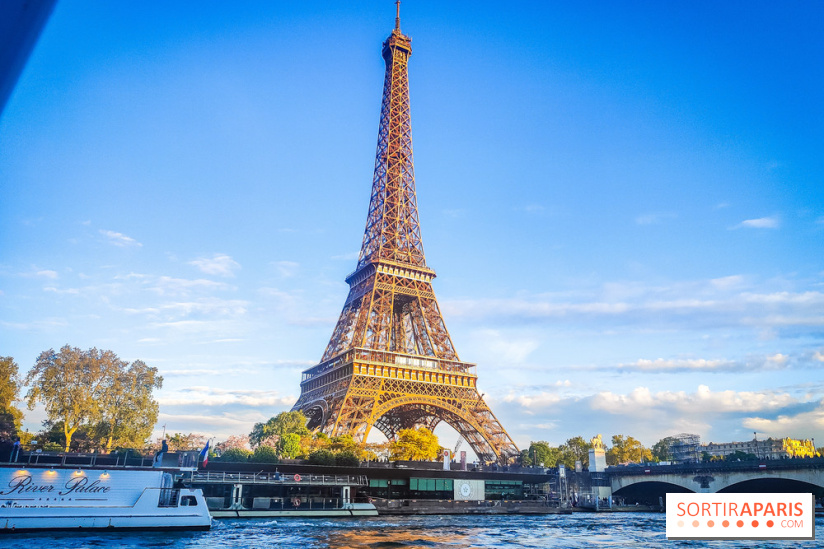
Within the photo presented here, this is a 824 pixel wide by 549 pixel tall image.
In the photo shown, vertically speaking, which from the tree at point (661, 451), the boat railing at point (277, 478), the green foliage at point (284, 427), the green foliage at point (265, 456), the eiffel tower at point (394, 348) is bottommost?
the tree at point (661, 451)

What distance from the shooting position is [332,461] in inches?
2322

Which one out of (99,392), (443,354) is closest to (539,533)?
(443,354)

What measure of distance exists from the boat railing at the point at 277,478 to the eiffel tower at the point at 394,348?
33.7 ft

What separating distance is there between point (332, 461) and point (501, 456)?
22832 mm

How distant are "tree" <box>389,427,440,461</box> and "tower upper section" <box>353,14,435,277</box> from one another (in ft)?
76.7

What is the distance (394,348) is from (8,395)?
155 ft

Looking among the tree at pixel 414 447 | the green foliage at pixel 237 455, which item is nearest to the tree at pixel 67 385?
the green foliage at pixel 237 455

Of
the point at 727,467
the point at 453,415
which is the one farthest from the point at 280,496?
the point at 727,467

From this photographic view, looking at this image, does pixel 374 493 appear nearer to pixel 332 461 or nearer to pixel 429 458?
pixel 332 461

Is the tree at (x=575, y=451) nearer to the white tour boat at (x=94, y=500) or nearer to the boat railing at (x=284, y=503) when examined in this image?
the boat railing at (x=284, y=503)

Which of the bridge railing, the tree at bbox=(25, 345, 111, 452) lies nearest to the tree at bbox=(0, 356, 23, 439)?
the tree at bbox=(25, 345, 111, 452)

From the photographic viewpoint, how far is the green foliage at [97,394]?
5897 cm

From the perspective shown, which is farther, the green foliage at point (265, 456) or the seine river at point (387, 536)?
the green foliage at point (265, 456)

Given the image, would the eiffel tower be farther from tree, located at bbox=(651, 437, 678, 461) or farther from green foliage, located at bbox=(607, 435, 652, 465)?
tree, located at bbox=(651, 437, 678, 461)
